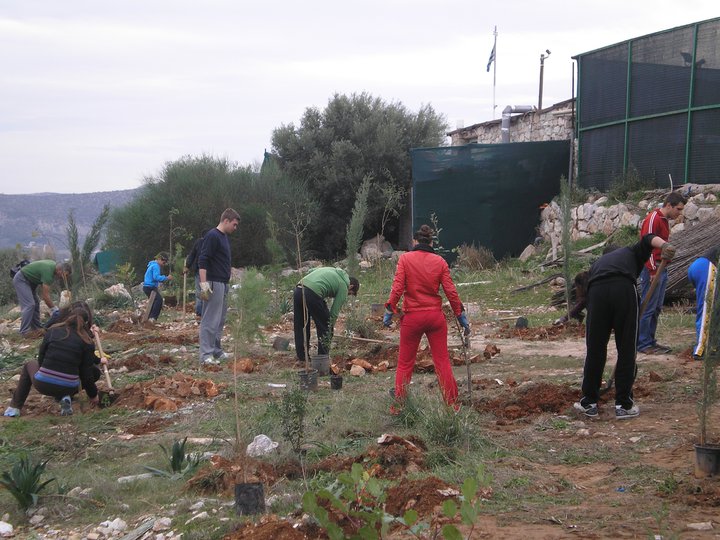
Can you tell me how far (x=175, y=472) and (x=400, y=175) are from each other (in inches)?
903

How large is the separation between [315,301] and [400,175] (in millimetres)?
19210

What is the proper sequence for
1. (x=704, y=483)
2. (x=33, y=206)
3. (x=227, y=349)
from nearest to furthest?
(x=704, y=483) < (x=227, y=349) < (x=33, y=206)

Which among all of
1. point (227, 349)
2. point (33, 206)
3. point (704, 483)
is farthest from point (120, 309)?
point (33, 206)

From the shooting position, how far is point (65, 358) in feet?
22.8

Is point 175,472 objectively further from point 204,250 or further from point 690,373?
point 690,373

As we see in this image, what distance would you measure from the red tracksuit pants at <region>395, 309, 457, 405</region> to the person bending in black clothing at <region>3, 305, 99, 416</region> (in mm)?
2759

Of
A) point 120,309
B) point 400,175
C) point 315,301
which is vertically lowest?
point 120,309

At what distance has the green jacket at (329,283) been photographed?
8609mm

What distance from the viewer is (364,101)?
2850cm

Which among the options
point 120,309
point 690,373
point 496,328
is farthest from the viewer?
point 120,309

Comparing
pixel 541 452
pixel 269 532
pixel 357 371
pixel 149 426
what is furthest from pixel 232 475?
pixel 357 371

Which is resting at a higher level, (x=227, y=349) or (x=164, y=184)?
(x=164, y=184)

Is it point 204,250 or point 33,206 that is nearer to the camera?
point 204,250

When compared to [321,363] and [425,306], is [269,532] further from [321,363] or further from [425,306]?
[321,363]
